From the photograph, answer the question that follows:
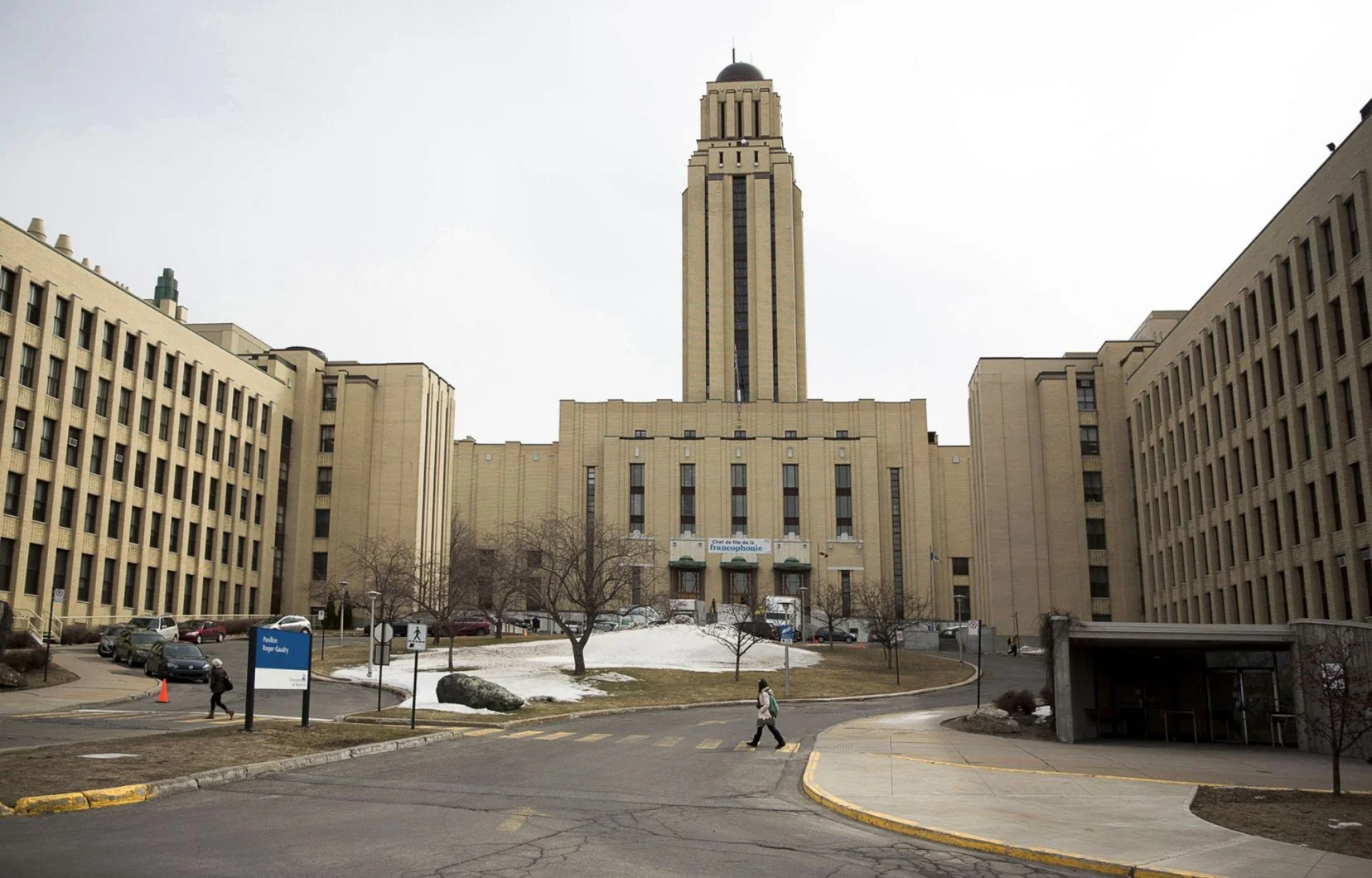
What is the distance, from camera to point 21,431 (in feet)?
187

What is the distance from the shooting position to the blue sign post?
917 inches

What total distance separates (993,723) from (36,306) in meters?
51.7

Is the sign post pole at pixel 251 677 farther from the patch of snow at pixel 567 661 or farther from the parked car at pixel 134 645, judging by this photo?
the parked car at pixel 134 645

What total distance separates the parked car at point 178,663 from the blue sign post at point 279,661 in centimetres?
1739

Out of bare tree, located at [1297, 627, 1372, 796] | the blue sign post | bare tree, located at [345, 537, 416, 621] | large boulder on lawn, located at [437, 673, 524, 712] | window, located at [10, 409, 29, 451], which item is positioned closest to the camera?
bare tree, located at [1297, 627, 1372, 796]

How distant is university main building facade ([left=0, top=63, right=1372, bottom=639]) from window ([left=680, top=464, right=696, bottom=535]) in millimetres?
317

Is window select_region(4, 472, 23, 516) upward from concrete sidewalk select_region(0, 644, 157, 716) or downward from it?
upward

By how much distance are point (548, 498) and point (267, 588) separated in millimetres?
39053

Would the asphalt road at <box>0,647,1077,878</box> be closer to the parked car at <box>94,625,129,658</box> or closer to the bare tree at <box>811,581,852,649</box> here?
the parked car at <box>94,625,129,658</box>

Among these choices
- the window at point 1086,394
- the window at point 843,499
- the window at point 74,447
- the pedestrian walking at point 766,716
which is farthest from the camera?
the window at point 843,499

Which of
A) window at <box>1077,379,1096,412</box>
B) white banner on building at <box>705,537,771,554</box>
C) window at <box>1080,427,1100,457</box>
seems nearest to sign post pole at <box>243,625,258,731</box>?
window at <box>1080,427,1100,457</box>

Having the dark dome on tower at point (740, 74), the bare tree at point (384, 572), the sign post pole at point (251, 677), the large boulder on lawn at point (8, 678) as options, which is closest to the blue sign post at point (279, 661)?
the sign post pole at point (251, 677)

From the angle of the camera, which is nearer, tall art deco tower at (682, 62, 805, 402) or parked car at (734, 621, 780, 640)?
parked car at (734, 621, 780, 640)

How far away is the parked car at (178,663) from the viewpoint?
39562mm
